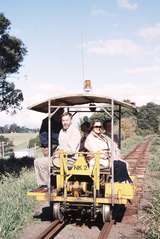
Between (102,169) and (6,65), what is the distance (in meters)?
14.0

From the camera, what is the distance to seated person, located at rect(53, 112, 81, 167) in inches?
422

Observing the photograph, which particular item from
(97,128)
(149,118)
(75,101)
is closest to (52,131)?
(75,101)

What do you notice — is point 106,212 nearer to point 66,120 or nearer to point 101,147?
point 101,147

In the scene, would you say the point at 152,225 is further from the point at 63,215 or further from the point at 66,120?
the point at 66,120

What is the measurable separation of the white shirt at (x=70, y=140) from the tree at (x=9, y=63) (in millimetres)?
12460

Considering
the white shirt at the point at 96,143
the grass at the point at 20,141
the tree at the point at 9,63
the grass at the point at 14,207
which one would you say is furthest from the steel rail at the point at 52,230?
the grass at the point at 20,141

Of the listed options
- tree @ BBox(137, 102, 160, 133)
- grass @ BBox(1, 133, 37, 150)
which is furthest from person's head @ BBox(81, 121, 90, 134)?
tree @ BBox(137, 102, 160, 133)

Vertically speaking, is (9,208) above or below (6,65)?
below

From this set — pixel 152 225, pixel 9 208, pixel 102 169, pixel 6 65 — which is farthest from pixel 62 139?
pixel 6 65

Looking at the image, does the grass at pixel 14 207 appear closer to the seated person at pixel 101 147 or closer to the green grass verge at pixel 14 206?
the green grass verge at pixel 14 206

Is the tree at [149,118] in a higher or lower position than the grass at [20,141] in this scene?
higher

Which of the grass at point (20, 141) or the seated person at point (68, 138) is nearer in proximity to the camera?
the seated person at point (68, 138)

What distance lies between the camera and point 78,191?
10.4m

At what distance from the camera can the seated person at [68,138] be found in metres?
10.7
